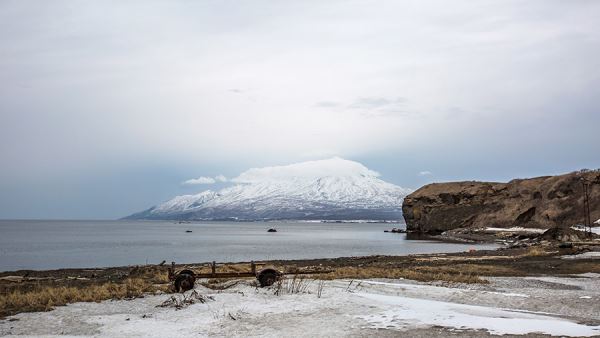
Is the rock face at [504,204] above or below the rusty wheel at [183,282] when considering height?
above

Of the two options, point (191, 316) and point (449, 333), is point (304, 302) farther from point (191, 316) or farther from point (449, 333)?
point (449, 333)

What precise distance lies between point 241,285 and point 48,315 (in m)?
7.48

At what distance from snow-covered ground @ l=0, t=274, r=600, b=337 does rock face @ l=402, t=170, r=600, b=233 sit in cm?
9557

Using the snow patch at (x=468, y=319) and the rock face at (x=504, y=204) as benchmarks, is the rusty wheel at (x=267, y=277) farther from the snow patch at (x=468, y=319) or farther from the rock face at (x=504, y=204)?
the rock face at (x=504, y=204)

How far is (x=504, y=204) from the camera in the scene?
13738 cm

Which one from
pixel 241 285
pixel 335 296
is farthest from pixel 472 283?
pixel 241 285

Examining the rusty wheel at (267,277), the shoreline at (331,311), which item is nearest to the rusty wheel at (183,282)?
the shoreline at (331,311)

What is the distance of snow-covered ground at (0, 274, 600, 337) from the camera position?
15172 millimetres

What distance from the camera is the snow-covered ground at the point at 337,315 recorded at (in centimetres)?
1517

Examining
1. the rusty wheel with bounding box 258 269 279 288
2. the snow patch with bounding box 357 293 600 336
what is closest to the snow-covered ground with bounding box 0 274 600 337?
the snow patch with bounding box 357 293 600 336

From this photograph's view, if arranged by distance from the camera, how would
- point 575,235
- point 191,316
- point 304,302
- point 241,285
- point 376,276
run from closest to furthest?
point 191,316 < point 304,302 < point 241,285 < point 376,276 < point 575,235

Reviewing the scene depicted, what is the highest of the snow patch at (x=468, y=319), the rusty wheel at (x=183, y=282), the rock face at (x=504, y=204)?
the rock face at (x=504, y=204)

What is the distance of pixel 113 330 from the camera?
15.5 m

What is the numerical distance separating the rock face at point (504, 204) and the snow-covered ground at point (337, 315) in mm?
95566
